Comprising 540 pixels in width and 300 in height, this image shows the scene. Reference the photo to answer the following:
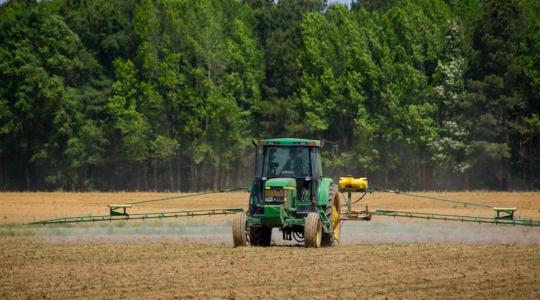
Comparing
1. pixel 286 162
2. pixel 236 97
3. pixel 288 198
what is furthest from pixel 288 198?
pixel 236 97

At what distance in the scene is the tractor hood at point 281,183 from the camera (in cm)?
2888

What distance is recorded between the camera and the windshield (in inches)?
1179

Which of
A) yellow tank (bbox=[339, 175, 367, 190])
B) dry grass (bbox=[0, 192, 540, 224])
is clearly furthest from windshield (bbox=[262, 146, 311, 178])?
dry grass (bbox=[0, 192, 540, 224])

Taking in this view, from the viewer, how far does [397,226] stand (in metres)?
41.2

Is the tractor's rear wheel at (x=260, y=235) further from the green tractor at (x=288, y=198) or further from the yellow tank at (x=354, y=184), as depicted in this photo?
the yellow tank at (x=354, y=184)

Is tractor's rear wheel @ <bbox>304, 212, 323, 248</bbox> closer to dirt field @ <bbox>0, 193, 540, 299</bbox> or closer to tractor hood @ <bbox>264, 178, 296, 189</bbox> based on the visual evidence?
dirt field @ <bbox>0, 193, 540, 299</bbox>

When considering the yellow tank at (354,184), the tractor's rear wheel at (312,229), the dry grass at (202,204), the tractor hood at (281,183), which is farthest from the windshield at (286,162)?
the dry grass at (202,204)

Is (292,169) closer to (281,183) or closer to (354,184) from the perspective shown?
(281,183)

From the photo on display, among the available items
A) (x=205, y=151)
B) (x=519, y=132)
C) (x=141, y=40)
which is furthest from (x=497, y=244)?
(x=141, y=40)

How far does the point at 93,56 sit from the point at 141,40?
464 cm

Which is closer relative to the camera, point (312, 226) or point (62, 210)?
point (312, 226)

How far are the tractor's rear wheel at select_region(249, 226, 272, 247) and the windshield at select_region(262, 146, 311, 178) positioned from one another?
1497 millimetres

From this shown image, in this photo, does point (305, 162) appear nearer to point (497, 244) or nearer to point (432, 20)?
point (497, 244)

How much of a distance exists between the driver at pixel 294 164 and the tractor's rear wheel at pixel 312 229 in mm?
1596
